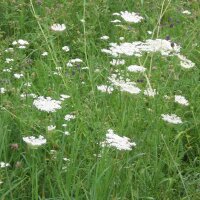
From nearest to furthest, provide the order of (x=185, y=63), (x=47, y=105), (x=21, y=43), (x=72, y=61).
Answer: (x=47, y=105) → (x=185, y=63) → (x=72, y=61) → (x=21, y=43)

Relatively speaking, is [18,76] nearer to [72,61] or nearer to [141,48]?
[72,61]

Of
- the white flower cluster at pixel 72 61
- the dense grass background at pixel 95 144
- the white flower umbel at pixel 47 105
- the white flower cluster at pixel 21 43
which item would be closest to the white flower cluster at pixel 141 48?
the dense grass background at pixel 95 144

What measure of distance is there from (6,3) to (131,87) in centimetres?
195

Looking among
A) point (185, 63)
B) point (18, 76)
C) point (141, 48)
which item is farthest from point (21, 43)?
point (141, 48)

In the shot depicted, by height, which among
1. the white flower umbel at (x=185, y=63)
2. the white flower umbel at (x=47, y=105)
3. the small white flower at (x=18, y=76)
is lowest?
the small white flower at (x=18, y=76)

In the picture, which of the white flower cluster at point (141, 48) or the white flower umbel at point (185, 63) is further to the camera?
the white flower umbel at point (185, 63)

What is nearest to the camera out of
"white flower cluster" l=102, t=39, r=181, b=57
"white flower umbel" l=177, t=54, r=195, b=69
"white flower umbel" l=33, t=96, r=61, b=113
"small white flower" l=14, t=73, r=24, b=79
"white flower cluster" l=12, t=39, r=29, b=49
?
"white flower umbel" l=33, t=96, r=61, b=113

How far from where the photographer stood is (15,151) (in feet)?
6.66

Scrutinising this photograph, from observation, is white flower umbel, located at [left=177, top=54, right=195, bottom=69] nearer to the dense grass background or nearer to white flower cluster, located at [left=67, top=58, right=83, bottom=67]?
the dense grass background

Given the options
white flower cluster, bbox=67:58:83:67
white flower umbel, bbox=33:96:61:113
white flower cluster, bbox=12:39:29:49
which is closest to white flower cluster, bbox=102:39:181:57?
white flower umbel, bbox=33:96:61:113

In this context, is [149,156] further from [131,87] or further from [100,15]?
[100,15]

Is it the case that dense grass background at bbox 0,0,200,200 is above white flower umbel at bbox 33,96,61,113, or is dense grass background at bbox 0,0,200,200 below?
below

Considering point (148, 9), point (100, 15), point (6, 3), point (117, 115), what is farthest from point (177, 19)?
point (117, 115)

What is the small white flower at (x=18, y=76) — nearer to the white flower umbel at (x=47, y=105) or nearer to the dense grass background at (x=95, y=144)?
the dense grass background at (x=95, y=144)
